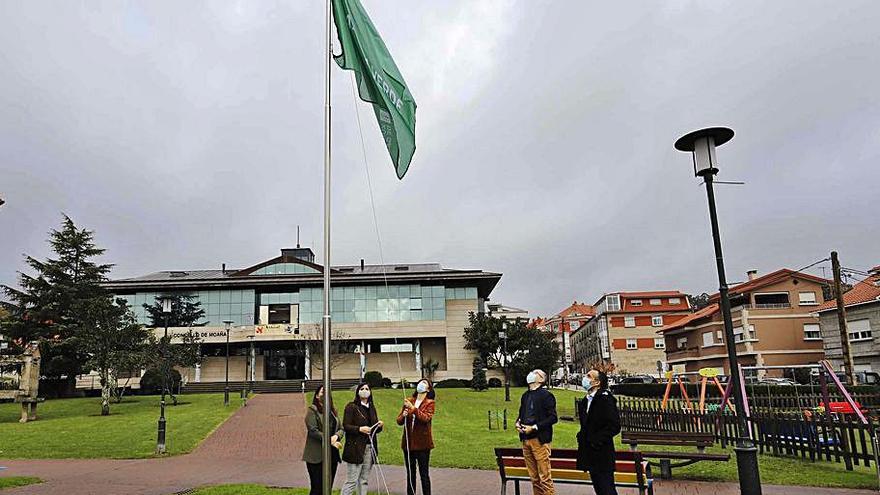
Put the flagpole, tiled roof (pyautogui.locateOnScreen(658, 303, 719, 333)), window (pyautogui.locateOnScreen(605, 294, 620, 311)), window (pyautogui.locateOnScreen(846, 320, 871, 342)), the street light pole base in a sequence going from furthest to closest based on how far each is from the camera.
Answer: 1. window (pyautogui.locateOnScreen(605, 294, 620, 311))
2. tiled roof (pyautogui.locateOnScreen(658, 303, 719, 333))
3. window (pyautogui.locateOnScreen(846, 320, 871, 342))
4. the street light pole base
5. the flagpole

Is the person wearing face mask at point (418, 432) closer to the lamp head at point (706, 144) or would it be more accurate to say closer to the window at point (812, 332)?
the lamp head at point (706, 144)

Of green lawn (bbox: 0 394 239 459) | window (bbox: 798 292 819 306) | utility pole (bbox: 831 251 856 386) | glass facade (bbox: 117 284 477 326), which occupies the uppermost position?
glass facade (bbox: 117 284 477 326)

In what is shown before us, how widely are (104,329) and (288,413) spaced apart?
1069 centimetres

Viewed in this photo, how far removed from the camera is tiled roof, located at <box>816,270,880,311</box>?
1581 inches

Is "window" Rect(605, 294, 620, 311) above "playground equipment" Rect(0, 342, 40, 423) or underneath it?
above

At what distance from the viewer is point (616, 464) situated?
743 cm

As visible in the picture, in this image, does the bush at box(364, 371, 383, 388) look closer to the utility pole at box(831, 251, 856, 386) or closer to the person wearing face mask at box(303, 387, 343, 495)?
the utility pole at box(831, 251, 856, 386)

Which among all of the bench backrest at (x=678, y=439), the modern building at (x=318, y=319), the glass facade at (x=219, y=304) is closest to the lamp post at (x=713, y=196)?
the bench backrest at (x=678, y=439)

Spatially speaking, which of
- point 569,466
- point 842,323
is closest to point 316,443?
point 569,466

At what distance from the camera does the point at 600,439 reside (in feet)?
23.2

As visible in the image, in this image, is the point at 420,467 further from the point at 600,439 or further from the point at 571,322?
the point at 571,322

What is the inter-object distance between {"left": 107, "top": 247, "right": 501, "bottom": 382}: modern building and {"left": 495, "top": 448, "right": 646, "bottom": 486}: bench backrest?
141 feet

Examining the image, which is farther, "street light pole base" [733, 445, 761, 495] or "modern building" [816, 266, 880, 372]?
"modern building" [816, 266, 880, 372]

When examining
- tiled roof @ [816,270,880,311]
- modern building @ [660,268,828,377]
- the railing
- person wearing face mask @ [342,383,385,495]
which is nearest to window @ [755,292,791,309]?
modern building @ [660,268,828,377]
